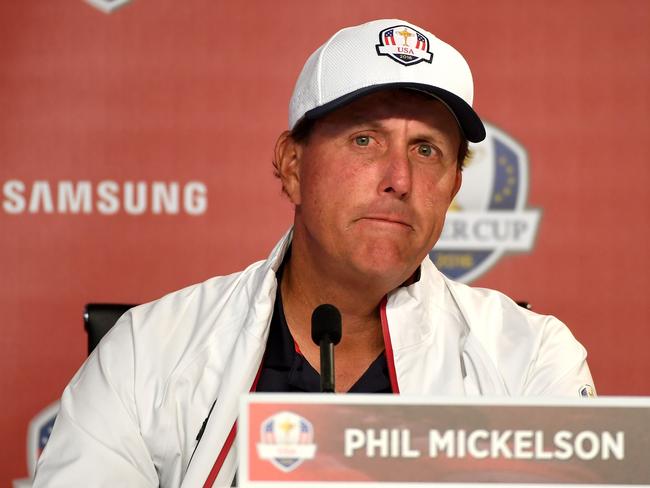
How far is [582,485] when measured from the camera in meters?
0.72

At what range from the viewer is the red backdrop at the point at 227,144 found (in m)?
1.95

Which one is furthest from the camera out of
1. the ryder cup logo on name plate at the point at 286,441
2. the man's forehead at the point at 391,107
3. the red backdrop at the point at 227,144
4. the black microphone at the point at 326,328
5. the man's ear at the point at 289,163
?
the red backdrop at the point at 227,144

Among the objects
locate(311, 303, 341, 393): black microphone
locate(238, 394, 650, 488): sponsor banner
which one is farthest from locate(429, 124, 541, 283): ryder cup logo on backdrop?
locate(238, 394, 650, 488): sponsor banner

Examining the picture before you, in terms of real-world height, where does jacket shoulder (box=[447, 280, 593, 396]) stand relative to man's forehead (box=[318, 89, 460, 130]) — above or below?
below

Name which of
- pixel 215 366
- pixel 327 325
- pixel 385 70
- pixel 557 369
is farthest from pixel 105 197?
pixel 327 325

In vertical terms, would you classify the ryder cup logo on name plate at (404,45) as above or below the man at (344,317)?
above

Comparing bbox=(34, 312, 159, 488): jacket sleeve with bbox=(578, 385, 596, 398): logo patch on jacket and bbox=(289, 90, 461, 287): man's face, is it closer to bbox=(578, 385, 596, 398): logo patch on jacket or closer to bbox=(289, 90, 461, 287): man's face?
bbox=(289, 90, 461, 287): man's face

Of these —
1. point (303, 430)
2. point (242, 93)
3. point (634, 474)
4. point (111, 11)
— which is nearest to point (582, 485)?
point (634, 474)

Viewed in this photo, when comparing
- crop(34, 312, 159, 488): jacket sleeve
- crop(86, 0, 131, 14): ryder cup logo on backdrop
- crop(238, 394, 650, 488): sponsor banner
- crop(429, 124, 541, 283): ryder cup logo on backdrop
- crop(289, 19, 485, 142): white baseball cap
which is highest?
crop(86, 0, 131, 14): ryder cup logo on backdrop

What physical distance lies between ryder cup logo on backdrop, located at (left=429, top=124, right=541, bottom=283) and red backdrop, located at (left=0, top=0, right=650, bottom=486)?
3cm

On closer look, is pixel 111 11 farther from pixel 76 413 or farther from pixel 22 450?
pixel 76 413

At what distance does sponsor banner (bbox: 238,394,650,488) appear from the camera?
27.5 inches

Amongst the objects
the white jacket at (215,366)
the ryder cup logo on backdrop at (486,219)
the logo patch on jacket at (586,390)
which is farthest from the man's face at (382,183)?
the ryder cup logo on backdrop at (486,219)

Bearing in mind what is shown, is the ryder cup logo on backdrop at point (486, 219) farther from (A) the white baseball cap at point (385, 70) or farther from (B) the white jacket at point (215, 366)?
(A) the white baseball cap at point (385, 70)
